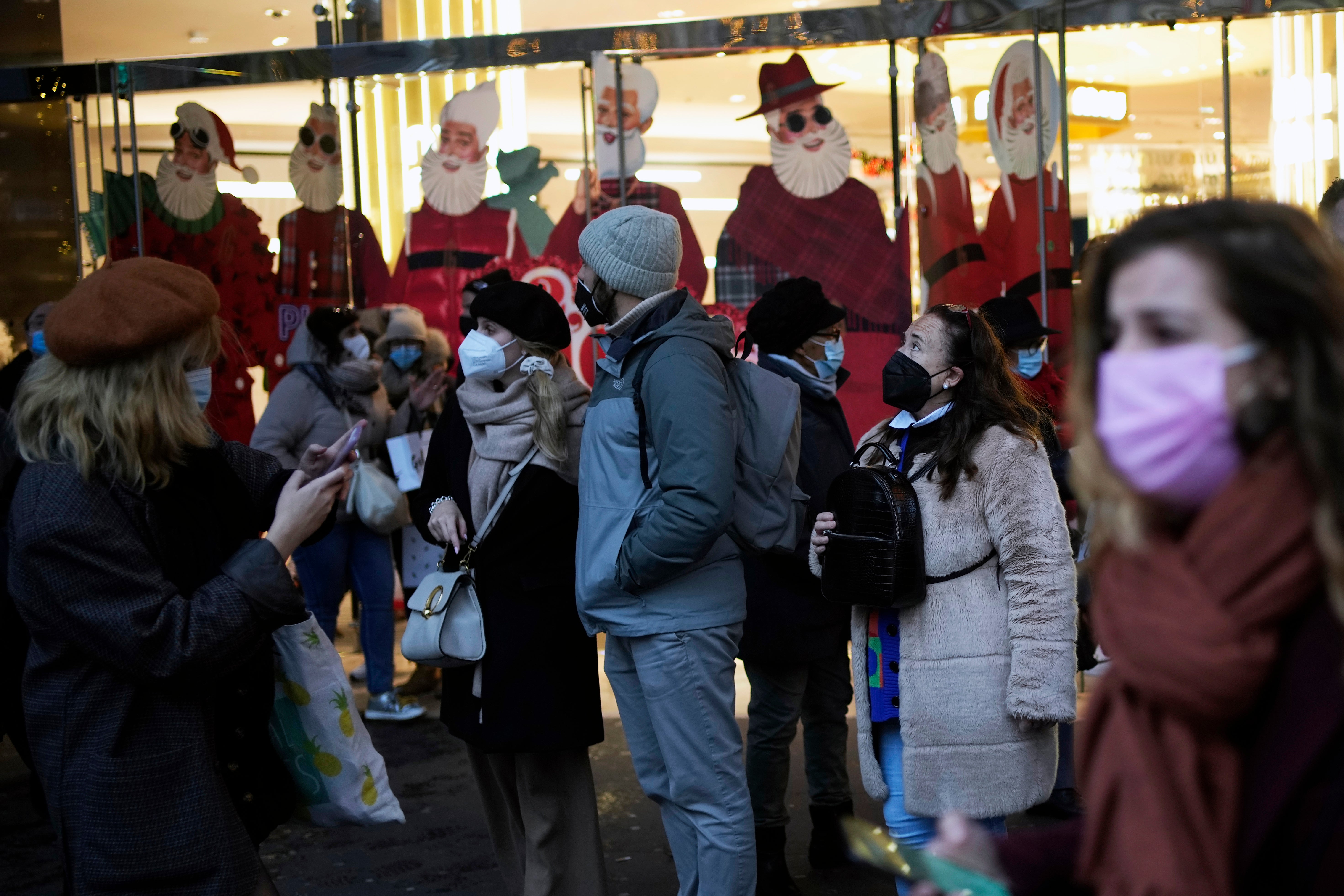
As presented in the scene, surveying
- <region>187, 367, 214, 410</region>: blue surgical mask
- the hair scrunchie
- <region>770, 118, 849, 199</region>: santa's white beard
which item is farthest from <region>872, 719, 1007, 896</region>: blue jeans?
<region>770, 118, 849, 199</region>: santa's white beard

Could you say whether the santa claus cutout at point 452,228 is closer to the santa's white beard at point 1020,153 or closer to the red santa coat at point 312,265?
the red santa coat at point 312,265

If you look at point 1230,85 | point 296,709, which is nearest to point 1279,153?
point 1230,85

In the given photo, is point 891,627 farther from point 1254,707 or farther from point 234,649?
point 1254,707

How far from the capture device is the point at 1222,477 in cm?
116

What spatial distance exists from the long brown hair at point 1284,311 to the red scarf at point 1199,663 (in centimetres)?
2

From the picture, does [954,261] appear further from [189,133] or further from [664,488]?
[189,133]

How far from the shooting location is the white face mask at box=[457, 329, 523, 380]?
11.6 feet

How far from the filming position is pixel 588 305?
331 cm

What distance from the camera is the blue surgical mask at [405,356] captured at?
21.4 feet

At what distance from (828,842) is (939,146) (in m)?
3.94

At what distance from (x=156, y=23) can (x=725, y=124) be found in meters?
3.40

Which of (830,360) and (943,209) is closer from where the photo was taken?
(830,360)

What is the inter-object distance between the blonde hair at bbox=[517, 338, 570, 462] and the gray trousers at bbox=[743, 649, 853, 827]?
104cm

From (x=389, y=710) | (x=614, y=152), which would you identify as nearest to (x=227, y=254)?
(x=614, y=152)
